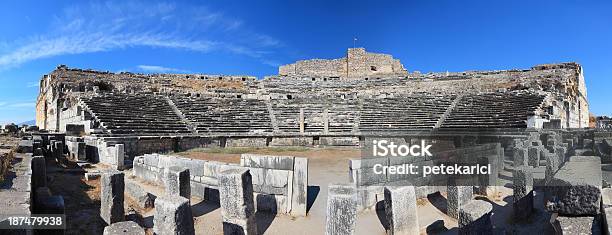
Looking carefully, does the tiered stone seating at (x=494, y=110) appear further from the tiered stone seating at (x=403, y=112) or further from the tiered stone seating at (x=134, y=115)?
the tiered stone seating at (x=134, y=115)

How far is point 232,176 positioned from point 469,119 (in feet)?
54.6

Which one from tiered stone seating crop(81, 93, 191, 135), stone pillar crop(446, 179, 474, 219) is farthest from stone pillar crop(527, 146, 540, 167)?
tiered stone seating crop(81, 93, 191, 135)

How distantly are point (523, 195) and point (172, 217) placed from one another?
18.4 feet

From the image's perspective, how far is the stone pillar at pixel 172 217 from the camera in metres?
4.40

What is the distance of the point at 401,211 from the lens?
5.74m

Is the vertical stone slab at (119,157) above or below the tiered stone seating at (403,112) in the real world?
below

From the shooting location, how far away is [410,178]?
810 cm

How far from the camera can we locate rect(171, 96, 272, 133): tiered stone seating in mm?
21062

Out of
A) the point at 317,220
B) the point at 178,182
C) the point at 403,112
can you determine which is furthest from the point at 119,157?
the point at 403,112

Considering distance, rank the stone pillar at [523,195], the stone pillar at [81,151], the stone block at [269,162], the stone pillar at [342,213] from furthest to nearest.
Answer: the stone pillar at [81,151], the stone block at [269,162], the stone pillar at [523,195], the stone pillar at [342,213]

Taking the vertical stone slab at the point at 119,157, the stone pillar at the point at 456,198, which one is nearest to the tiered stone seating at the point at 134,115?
the vertical stone slab at the point at 119,157

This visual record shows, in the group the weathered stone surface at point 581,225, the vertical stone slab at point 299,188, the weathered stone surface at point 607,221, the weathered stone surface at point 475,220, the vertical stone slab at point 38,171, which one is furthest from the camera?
the vertical stone slab at point 299,188

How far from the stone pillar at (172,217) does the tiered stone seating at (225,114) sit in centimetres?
1592

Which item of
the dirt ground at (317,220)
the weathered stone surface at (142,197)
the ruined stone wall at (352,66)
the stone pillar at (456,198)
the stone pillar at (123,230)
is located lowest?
the dirt ground at (317,220)
